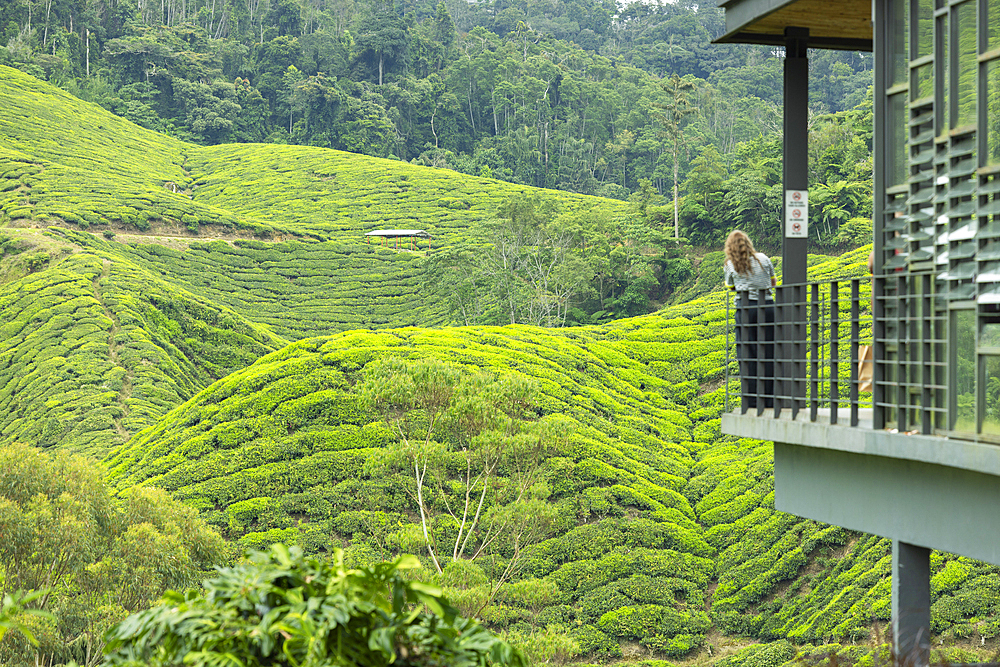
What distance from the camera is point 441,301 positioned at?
40906 mm

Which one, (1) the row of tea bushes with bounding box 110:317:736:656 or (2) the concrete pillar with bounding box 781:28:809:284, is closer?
(2) the concrete pillar with bounding box 781:28:809:284

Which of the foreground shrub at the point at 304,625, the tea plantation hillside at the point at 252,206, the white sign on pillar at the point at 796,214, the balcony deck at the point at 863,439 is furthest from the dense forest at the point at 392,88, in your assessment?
the foreground shrub at the point at 304,625

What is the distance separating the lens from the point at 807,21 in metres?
6.43

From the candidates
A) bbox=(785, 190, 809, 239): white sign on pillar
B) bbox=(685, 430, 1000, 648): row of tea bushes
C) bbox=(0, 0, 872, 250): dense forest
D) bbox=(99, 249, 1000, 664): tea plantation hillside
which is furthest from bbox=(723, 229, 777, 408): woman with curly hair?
bbox=(0, 0, 872, 250): dense forest

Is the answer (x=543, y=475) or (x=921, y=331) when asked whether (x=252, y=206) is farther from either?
Answer: (x=921, y=331)

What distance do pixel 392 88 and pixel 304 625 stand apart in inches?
2733

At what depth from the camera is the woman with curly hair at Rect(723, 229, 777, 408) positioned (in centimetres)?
632

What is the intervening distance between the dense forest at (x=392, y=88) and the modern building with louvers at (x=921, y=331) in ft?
179

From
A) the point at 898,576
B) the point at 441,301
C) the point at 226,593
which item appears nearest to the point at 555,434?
the point at 898,576

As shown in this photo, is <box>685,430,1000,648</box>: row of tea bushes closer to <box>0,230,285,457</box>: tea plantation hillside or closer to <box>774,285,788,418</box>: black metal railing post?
<box>774,285,788,418</box>: black metal railing post

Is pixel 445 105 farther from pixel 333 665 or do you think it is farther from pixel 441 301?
pixel 333 665

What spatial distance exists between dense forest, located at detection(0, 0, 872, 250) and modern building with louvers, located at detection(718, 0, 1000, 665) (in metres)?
54.5

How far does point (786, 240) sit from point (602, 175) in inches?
2473

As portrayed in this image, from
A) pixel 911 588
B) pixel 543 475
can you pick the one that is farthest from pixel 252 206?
pixel 911 588
